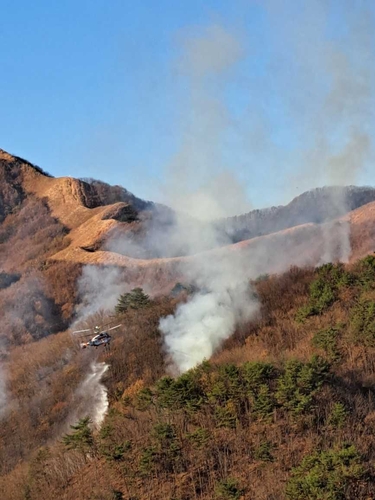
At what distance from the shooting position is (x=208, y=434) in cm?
3322

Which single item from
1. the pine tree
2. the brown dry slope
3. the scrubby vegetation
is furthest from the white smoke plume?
the brown dry slope

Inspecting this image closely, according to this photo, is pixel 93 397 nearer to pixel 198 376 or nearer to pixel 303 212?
pixel 198 376

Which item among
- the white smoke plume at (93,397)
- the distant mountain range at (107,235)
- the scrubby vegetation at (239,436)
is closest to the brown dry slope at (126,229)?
the distant mountain range at (107,235)

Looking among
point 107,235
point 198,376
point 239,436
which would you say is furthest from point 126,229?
point 239,436

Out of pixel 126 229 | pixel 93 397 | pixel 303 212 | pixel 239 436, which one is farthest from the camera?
pixel 126 229

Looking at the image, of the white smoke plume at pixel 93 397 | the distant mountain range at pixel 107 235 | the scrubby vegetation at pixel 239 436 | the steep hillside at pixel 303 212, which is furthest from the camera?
the steep hillside at pixel 303 212

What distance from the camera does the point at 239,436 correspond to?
1323 inches

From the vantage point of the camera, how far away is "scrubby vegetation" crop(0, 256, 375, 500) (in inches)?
1148

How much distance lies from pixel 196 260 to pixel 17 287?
21.0 m

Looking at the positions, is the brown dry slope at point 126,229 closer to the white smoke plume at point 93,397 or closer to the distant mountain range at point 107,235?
the distant mountain range at point 107,235


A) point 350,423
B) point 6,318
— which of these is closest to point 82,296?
point 6,318

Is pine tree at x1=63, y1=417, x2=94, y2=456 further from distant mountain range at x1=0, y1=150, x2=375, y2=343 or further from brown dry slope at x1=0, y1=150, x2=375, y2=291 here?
brown dry slope at x1=0, y1=150, x2=375, y2=291

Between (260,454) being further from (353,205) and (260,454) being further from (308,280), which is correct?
(353,205)

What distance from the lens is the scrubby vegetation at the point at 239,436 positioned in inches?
1148
